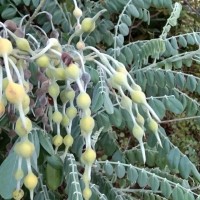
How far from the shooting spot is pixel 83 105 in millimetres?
598

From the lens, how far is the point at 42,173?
46.4 inches

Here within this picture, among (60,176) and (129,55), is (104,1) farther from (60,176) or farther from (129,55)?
(60,176)

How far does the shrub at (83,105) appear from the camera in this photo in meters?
0.62

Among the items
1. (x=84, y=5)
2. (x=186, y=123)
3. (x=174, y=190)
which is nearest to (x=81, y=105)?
(x=174, y=190)

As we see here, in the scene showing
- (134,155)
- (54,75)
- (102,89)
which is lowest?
(134,155)

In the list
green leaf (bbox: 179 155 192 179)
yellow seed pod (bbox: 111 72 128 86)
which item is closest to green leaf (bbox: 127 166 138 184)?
green leaf (bbox: 179 155 192 179)

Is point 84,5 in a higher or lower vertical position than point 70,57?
lower

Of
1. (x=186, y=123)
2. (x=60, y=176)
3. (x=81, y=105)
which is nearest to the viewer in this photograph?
(x=81, y=105)

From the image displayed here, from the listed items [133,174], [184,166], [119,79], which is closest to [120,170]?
[133,174]

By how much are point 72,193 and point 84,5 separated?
80cm

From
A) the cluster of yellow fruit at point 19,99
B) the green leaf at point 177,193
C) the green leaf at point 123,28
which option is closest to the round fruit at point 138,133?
the cluster of yellow fruit at point 19,99

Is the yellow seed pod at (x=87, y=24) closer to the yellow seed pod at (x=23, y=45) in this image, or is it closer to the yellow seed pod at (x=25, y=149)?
the yellow seed pod at (x=23, y=45)

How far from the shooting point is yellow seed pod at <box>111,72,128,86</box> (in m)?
0.60

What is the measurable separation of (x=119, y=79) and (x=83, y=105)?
0.05m
